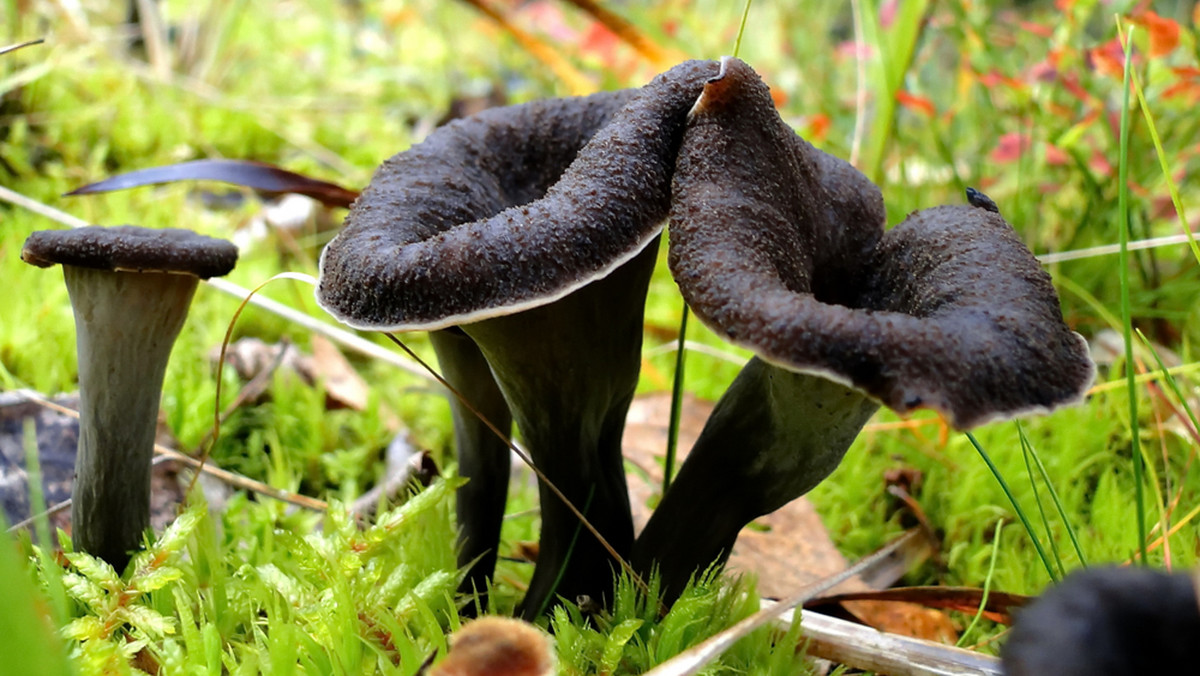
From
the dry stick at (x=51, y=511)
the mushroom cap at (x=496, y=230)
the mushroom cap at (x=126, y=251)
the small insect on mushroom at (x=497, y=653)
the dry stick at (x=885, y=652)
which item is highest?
the mushroom cap at (x=496, y=230)

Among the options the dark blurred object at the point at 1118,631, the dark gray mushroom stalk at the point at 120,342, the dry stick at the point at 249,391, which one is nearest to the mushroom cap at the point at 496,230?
the dark gray mushroom stalk at the point at 120,342

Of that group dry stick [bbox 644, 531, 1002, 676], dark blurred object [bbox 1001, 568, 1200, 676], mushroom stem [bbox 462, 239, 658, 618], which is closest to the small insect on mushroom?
dry stick [bbox 644, 531, 1002, 676]

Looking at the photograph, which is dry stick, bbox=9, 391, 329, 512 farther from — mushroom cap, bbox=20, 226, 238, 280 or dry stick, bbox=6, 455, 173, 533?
mushroom cap, bbox=20, 226, 238, 280

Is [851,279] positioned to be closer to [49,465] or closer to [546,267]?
[546,267]

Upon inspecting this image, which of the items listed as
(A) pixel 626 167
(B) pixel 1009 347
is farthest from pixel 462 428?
(B) pixel 1009 347

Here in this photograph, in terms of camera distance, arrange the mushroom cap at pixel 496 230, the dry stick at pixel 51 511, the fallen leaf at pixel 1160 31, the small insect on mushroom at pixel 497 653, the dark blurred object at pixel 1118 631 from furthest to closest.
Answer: the fallen leaf at pixel 1160 31, the dry stick at pixel 51 511, the mushroom cap at pixel 496 230, the small insect on mushroom at pixel 497 653, the dark blurred object at pixel 1118 631

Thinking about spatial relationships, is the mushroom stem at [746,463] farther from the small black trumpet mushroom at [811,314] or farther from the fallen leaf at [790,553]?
the fallen leaf at [790,553]
